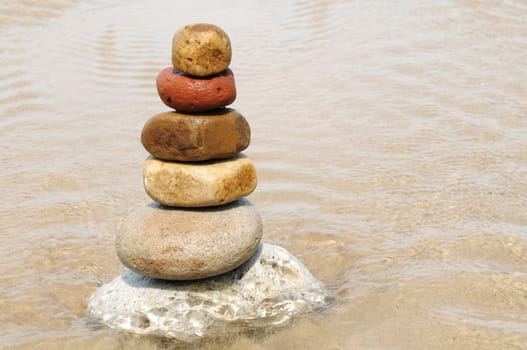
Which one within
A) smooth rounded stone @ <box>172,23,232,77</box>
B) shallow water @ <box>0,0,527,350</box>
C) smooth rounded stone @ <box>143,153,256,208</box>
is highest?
smooth rounded stone @ <box>172,23,232,77</box>

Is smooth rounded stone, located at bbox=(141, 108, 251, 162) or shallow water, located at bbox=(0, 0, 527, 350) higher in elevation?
smooth rounded stone, located at bbox=(141, 108, 251, 162)

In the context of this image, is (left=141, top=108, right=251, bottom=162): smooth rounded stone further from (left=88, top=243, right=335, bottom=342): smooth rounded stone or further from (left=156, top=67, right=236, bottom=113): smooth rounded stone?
(left=88, top=243, right=335, bottom=342): smooth rounded stone

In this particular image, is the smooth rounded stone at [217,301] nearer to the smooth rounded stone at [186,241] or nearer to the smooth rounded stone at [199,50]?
the smooth rounded stone at [186,241]

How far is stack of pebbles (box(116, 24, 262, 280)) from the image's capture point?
17.8 ft

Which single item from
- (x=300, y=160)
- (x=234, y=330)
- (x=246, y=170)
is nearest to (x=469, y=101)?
(x=300, y=160)

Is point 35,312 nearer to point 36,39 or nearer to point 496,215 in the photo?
point 496,215

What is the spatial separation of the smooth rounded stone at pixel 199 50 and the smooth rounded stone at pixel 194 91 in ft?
0.22

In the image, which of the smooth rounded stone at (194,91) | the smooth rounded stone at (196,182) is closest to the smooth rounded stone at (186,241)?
the smooth rounded stone at (196,182)

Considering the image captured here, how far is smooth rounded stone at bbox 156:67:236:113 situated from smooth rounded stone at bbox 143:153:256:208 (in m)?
0.47

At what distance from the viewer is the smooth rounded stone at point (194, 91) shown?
5.48 meters

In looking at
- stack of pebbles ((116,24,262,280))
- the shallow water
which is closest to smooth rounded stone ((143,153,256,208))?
stack of pebbles ((116,24,262,280))

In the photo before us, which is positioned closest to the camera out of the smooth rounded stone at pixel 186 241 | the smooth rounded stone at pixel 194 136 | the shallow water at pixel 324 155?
the smooth rounded stone at pixel 186 241

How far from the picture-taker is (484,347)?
5.02 metres

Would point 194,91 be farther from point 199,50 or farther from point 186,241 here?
point 186,241
